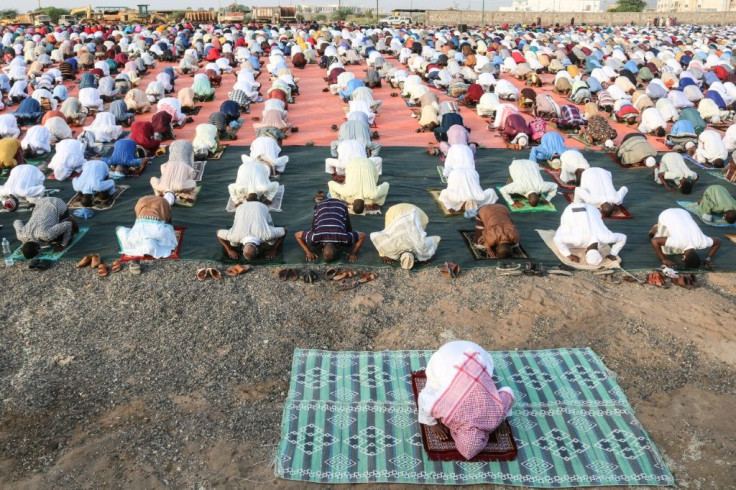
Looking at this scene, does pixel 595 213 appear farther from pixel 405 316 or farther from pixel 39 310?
pixel 39 310

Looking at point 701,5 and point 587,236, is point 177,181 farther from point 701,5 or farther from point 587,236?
point 701,5

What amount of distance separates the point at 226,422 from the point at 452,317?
2.59 m

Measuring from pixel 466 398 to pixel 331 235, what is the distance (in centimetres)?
338

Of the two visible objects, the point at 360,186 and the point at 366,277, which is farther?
the point at 360,186

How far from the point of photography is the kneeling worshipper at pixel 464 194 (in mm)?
8367

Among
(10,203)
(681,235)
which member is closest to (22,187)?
(10,203)

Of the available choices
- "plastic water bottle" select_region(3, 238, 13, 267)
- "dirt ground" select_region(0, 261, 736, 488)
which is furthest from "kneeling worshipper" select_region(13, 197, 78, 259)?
"dirt ground" select_region(0, 261, 736, 488)

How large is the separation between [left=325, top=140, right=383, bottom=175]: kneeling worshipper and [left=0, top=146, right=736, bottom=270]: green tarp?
24 centimetres

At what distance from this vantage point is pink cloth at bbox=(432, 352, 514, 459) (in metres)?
4.12

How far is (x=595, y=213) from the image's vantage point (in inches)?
282

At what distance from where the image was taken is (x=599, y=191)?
27.9 ft

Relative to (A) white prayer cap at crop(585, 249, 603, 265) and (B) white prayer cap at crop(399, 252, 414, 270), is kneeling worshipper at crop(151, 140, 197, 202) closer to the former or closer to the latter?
(B) white prayer cap at crop(399, 252, 414, 270)

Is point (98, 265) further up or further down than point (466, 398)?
further down

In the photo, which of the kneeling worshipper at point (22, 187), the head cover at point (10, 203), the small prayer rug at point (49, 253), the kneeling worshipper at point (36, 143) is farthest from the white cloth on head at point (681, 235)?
the kneeling worshipper at point (36, 143)
